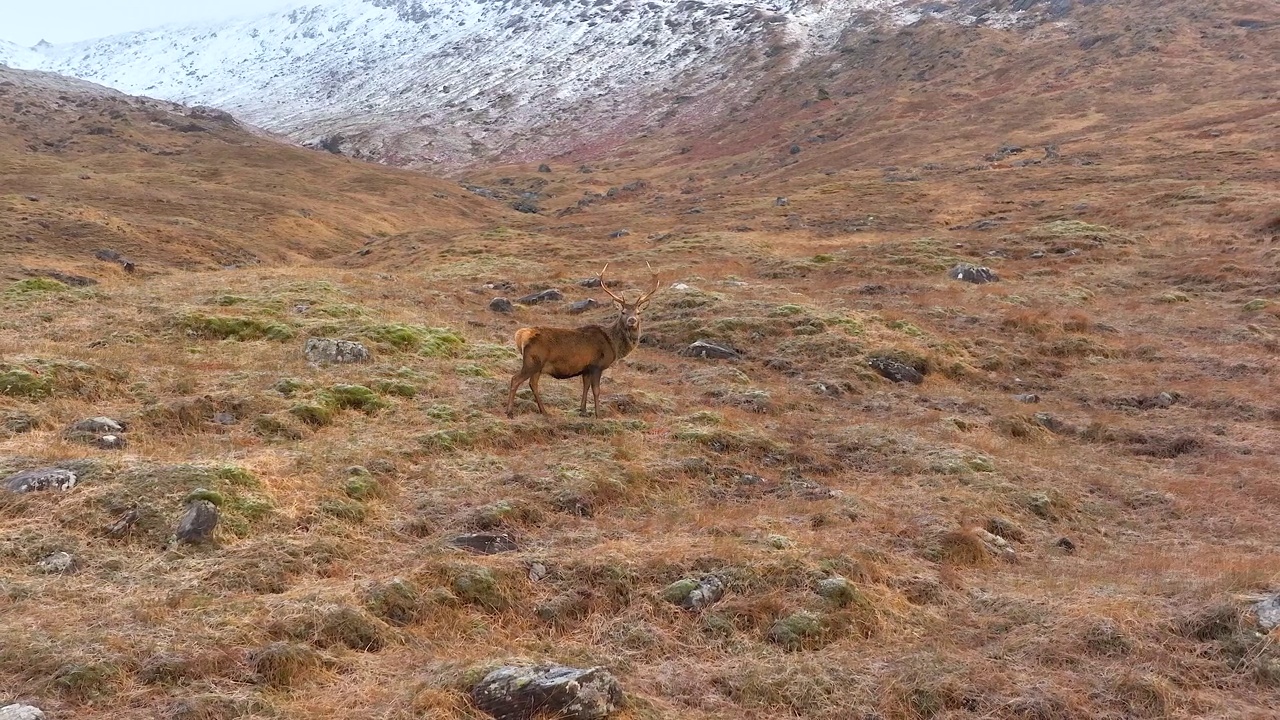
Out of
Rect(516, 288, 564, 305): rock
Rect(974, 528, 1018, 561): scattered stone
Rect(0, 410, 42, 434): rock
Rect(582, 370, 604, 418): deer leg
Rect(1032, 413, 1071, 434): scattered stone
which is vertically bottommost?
Rect(1032, 413, 1071, 434): scattered stone

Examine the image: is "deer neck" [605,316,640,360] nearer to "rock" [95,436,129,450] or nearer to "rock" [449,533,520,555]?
"rock" [449,533,520,555]

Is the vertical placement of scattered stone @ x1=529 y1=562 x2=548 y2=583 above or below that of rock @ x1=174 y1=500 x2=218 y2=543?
below

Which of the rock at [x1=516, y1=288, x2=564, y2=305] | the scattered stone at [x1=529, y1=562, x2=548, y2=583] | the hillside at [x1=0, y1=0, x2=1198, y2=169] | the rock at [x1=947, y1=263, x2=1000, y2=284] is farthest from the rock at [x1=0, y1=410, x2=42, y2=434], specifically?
the hillside at [x1=0, y1=0, x2=1198, y2=169]

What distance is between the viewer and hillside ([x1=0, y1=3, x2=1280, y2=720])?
19.9 ft

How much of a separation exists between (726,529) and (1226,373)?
15.6 m

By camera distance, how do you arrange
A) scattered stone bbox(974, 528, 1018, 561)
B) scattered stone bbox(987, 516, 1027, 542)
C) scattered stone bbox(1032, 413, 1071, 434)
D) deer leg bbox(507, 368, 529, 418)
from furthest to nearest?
scattered stone bbox(1032, 413, 1071, 434) < deer leg bbox(507, 368, 529, 418) < scattered stone bbox(987, 516, 1027, 542) < scattered stone bbox(974, 528, 1018, 561)

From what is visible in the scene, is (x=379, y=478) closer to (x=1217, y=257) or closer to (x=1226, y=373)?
(x=1226, y=373)

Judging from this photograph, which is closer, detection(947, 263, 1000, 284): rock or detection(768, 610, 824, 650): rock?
detection(768, 610, 824, 650): rock

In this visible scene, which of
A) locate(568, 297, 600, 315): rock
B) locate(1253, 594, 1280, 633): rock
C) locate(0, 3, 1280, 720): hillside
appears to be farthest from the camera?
locate(568, 297, 600, 315): rock

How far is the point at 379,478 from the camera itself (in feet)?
32.4

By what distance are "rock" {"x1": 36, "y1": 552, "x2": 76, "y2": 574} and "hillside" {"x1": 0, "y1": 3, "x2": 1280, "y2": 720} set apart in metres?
0.06

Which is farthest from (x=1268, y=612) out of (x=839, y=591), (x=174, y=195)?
(x=174, y=195)

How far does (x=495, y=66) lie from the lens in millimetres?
142750

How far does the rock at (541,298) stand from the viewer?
87.2ft
